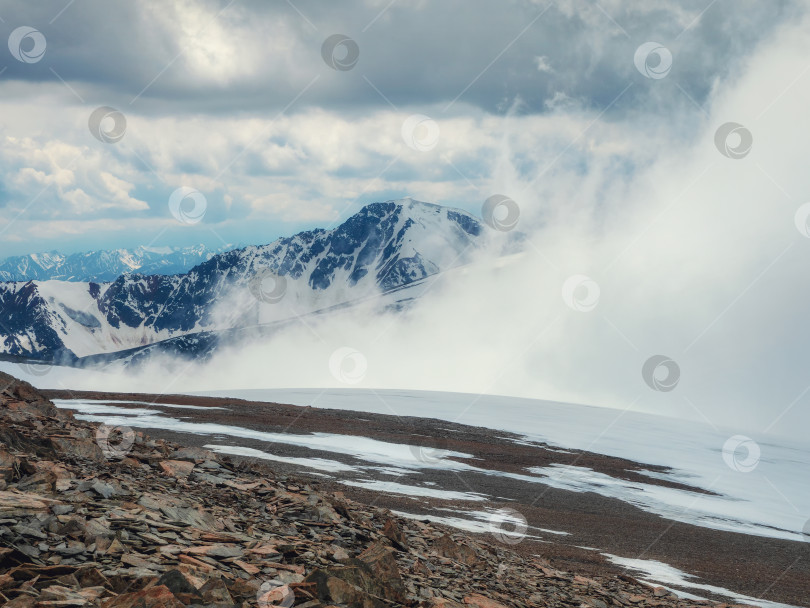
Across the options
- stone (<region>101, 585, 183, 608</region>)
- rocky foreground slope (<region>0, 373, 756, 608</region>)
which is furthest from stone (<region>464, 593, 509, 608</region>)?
stone (<region>101, 585, 183, 608</region>)

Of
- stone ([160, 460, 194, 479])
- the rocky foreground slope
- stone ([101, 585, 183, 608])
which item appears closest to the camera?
stone ([101, 585, 183, 608])

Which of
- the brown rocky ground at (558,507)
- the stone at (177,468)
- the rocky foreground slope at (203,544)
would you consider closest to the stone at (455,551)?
the rocky foreground slope at (203,544)

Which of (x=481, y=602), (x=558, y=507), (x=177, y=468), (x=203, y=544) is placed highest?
(x=177, y=468)

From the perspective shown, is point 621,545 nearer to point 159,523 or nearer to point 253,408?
point 159,523

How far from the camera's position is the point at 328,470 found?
34438 mm

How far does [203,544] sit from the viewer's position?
399 inches

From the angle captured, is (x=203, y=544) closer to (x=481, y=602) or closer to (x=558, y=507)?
(x=481, y=602)

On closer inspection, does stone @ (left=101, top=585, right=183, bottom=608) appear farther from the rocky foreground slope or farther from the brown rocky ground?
the brown rocky ground

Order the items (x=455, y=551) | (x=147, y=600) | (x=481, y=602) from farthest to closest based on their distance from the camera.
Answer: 1. (x=455, y=551)
2. (x=481, y=602)
3. (x=147, y=600)

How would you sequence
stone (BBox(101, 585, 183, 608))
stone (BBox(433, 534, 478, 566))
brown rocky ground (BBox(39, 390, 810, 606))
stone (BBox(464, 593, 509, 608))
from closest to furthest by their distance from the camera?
stone (BBox(101, 585, 183, 608))
stone (BBox(464, 593, 509, 608))
stone (BBox(433, 534, 478, 566))
brown rocky ground (BBox(39, 390, 810, 606))

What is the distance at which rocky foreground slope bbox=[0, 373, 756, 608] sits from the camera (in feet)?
25.6

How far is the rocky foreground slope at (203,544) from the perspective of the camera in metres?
7.80

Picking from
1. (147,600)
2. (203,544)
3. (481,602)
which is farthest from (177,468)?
(147,600)

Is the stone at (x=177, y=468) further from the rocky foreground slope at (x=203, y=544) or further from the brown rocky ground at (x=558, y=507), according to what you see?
the brown rocky ground at (x=558, y=507)
